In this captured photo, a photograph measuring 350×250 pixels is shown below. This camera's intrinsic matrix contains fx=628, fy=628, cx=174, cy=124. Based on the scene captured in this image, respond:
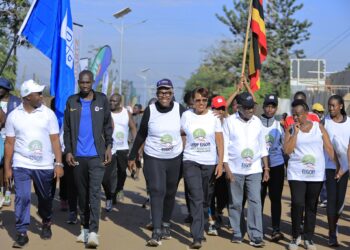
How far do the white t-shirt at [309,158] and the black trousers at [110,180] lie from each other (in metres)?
3.52

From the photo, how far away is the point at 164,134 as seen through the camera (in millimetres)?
7910

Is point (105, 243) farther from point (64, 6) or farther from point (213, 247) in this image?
point (64, 6)

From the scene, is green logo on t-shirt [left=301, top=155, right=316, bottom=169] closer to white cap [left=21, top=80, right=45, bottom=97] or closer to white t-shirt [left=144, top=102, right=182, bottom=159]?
white t-shirt [left=144, top=102, right=182, bottom=159]

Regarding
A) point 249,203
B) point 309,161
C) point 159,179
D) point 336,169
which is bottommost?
point 249,203

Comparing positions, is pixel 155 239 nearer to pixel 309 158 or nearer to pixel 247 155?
pixel 247 155

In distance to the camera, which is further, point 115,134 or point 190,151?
point 115,134

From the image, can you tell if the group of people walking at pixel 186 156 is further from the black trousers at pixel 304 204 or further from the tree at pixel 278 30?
the tree at pixel 278 30

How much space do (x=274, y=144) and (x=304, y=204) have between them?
103cm

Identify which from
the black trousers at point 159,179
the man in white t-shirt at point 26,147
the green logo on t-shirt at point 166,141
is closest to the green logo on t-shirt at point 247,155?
the black trousers at point 159,179

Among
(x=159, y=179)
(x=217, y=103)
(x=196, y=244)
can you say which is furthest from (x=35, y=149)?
(x=217, y=103)

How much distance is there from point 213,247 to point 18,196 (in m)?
2.46

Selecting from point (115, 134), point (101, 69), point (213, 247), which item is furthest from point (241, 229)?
point (101, 69)

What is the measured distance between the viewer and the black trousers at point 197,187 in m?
7.72

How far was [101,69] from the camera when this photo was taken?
57.1 feet
